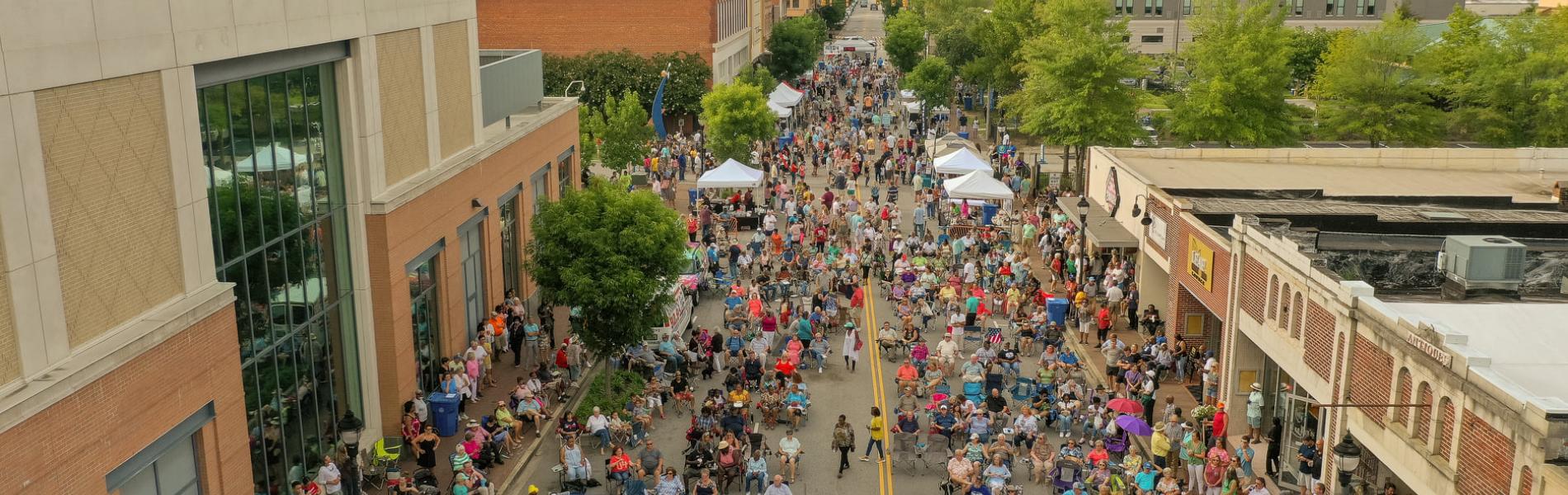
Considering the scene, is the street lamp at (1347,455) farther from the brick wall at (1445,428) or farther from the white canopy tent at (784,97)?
the white canopy tent at (784,97)

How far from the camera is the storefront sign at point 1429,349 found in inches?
637

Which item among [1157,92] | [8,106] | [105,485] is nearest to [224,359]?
[105,485]

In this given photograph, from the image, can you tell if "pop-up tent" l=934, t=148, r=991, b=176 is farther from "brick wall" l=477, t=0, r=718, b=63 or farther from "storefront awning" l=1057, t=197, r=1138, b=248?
"brick wall" l=477, t=0, r=718, b=63

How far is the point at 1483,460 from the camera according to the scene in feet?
51.2

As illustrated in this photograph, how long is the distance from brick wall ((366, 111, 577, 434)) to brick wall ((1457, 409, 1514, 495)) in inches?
679

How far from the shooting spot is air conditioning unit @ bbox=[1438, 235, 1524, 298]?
20734mm

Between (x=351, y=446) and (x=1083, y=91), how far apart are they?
37019 mm

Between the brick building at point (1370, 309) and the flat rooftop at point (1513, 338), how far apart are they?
3 cm

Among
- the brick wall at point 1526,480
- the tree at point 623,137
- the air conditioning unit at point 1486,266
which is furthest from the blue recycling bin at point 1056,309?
the tree at point 623,137

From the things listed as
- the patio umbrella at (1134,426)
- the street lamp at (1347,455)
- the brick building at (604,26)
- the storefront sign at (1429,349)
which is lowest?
the patio umbrella at (1134,426)

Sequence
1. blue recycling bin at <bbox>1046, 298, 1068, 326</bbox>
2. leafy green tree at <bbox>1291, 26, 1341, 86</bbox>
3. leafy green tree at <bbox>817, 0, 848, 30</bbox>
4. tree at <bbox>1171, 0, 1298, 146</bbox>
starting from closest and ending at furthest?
blue recycling bin at <bbox>1046, 298, 1068, 326</bbox>
tree at <bbox>1171, 0, 1298, 146</bbox>
leafy green tree at <bbox>1291, 26, 1341, 86</bbox>
leafy green tree at <bbox>817, 0, 848, 30</bbox>

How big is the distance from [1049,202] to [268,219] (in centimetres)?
3302

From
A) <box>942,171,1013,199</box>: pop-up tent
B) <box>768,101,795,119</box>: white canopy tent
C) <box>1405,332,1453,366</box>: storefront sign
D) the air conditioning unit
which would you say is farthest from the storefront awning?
<box>768,101,795,119</box>: white canopy tent

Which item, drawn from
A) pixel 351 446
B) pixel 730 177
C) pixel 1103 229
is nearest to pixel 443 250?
pixel 351 446
